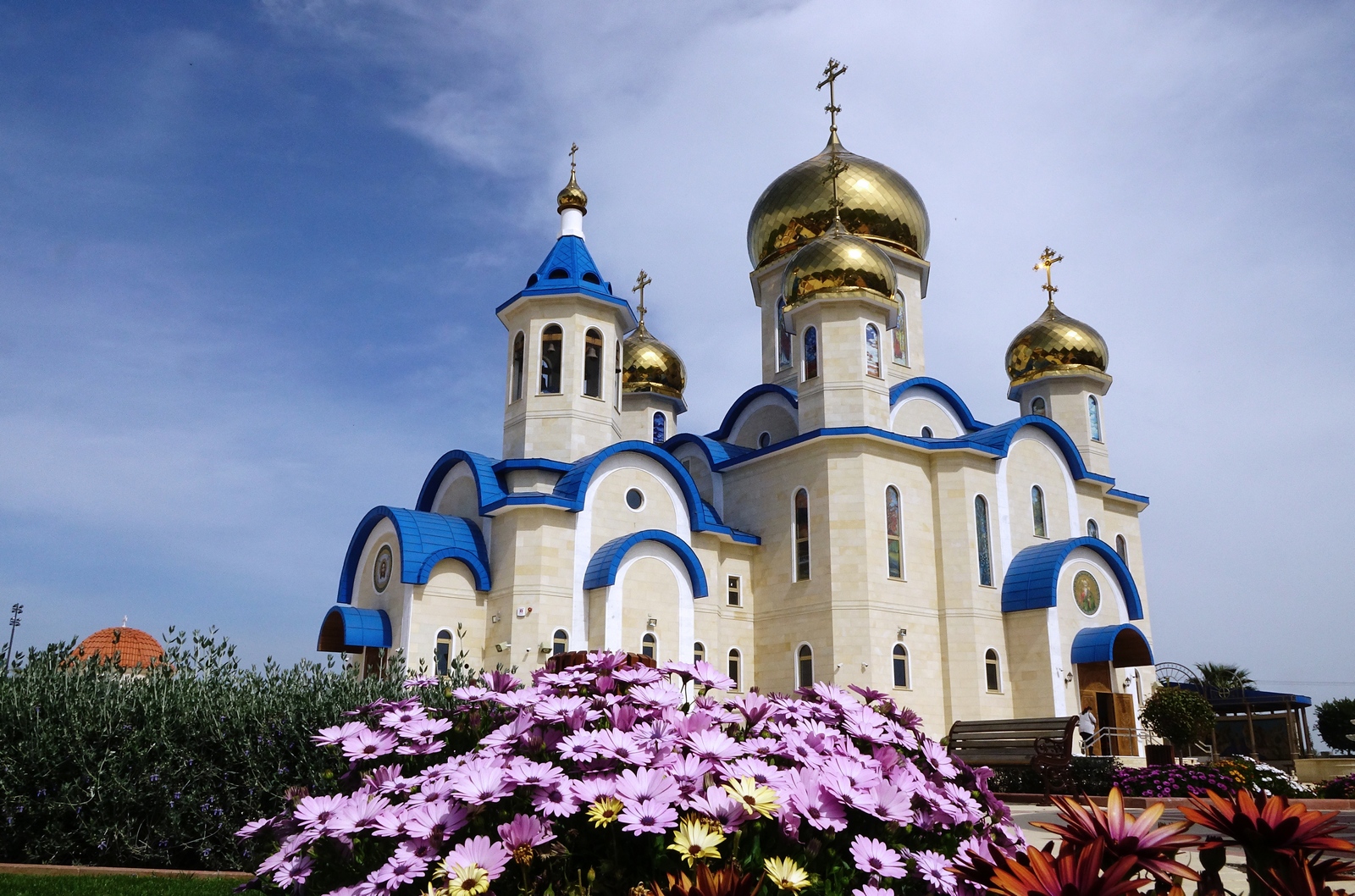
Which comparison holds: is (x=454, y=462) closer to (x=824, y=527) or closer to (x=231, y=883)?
(x=824, y=527)

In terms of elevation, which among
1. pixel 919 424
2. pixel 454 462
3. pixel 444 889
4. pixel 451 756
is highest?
pixel 919 424

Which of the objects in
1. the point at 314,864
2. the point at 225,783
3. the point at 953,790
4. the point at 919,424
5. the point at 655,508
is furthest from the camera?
the point at 919,424

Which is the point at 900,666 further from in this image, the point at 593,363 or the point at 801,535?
the point at 593,363

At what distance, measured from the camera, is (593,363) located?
16.4 m

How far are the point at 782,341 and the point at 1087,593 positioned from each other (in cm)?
745

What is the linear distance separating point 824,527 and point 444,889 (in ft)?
47.2

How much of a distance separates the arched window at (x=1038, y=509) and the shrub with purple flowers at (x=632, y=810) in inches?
638

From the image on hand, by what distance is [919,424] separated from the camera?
1862cm

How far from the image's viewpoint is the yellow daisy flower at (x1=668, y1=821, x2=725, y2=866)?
1964 mm

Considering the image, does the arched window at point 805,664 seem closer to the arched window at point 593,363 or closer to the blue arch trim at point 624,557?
the blue arch trim at point 624,557

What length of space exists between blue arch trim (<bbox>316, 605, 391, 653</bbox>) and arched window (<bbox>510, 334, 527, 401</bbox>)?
397cm

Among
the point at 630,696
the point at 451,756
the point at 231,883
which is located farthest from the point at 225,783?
the point at 630,696

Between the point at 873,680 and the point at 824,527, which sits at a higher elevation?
the point at 824,527

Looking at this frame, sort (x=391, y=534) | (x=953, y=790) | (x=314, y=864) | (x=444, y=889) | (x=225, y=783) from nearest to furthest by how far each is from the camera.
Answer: (x=444, y=889), (x=314, y=864), (x=953, y=790), (x=225, y=783), (x=391, y=534)
